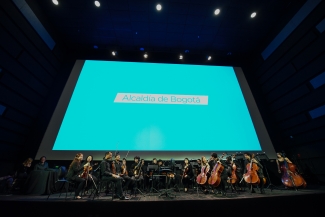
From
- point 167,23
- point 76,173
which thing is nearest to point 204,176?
point 76,173

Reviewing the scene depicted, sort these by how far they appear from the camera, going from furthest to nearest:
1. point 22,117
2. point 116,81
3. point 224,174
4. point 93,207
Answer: point 116,81, point 22,117, point 224,174, point 93,207

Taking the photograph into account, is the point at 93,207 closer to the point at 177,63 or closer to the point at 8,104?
the point at 8,104

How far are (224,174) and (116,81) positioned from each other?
18.9ft

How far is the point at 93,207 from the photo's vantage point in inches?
113

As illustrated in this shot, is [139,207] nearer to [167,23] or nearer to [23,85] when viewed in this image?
[23,85]

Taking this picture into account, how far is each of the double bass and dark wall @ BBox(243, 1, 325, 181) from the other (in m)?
1.62

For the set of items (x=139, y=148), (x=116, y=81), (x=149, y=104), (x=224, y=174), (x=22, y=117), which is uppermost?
(x=116, y=81)

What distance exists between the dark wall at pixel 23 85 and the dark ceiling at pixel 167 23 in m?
1.35

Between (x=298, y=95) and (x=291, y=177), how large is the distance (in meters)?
3.42

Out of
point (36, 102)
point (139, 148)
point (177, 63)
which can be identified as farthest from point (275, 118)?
point (36, 102)

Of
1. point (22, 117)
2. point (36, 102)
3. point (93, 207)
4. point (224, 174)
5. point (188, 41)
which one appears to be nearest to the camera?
point (93, 207)

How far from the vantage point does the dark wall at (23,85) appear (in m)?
4.81

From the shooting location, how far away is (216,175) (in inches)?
161

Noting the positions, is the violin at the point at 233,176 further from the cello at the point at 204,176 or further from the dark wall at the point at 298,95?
the dark wall at the point at 298,95
